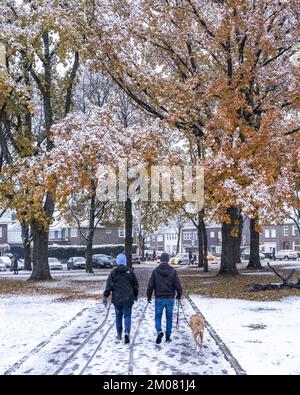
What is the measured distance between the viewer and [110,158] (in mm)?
21703

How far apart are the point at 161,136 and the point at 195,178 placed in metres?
3.12

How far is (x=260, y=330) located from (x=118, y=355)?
3.82 m

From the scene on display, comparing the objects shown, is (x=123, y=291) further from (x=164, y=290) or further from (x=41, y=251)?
(x=41, y=251)

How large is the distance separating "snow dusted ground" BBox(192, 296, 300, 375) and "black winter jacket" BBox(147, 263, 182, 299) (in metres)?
1.48

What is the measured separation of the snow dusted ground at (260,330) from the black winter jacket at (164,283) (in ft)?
4.85

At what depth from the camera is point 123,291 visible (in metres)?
10.5

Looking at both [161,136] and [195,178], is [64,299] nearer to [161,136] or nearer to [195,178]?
[195,178]

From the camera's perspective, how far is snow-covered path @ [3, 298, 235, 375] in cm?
811

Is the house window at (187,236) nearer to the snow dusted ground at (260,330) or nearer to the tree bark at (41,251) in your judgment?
the tree bark at (41,251)

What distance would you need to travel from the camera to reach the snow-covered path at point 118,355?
8.11m

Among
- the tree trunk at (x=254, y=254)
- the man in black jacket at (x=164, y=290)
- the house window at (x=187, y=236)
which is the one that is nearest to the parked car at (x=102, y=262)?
the tree trunk at (x=254, y=254)
